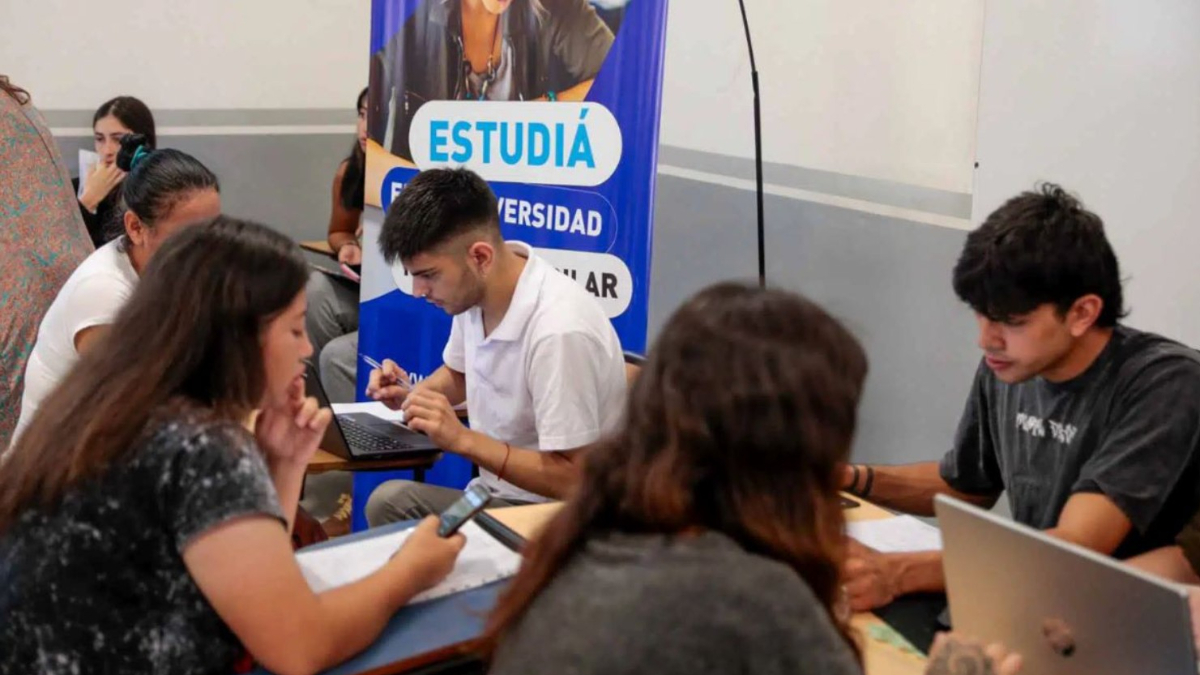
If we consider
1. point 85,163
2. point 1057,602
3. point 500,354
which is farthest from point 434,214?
point 85,163

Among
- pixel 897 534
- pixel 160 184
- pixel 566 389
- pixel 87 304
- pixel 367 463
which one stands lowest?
pixel 367 463

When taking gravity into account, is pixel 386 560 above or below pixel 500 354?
below

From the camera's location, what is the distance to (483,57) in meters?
3.12

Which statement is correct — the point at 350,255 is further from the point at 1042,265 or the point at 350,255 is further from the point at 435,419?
the point at 1042,265

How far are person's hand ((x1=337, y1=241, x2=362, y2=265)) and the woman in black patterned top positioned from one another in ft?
10.1

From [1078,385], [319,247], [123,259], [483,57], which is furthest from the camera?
[319,247]

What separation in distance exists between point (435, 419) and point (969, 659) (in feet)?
3.86

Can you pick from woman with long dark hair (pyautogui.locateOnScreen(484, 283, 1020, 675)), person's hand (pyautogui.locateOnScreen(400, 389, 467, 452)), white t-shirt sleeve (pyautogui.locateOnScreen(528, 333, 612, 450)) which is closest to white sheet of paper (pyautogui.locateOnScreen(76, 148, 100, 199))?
person's hand (pyautogui.locateOnScreen(400, 389, 467, 452))

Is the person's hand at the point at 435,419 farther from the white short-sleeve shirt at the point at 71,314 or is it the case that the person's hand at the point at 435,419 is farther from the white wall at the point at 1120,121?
the white wall at the point at 1120,121

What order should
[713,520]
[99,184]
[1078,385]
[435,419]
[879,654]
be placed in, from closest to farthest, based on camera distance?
[713,520] < [879,654] < [1078,385] < [435,419] < [99,184]

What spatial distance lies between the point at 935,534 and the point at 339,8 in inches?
167

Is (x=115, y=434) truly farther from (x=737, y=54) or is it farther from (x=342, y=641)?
(x=737, y=54)

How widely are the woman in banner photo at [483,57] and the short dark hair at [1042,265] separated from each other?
1.46 meters

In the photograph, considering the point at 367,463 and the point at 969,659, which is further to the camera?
the point at 367,463
